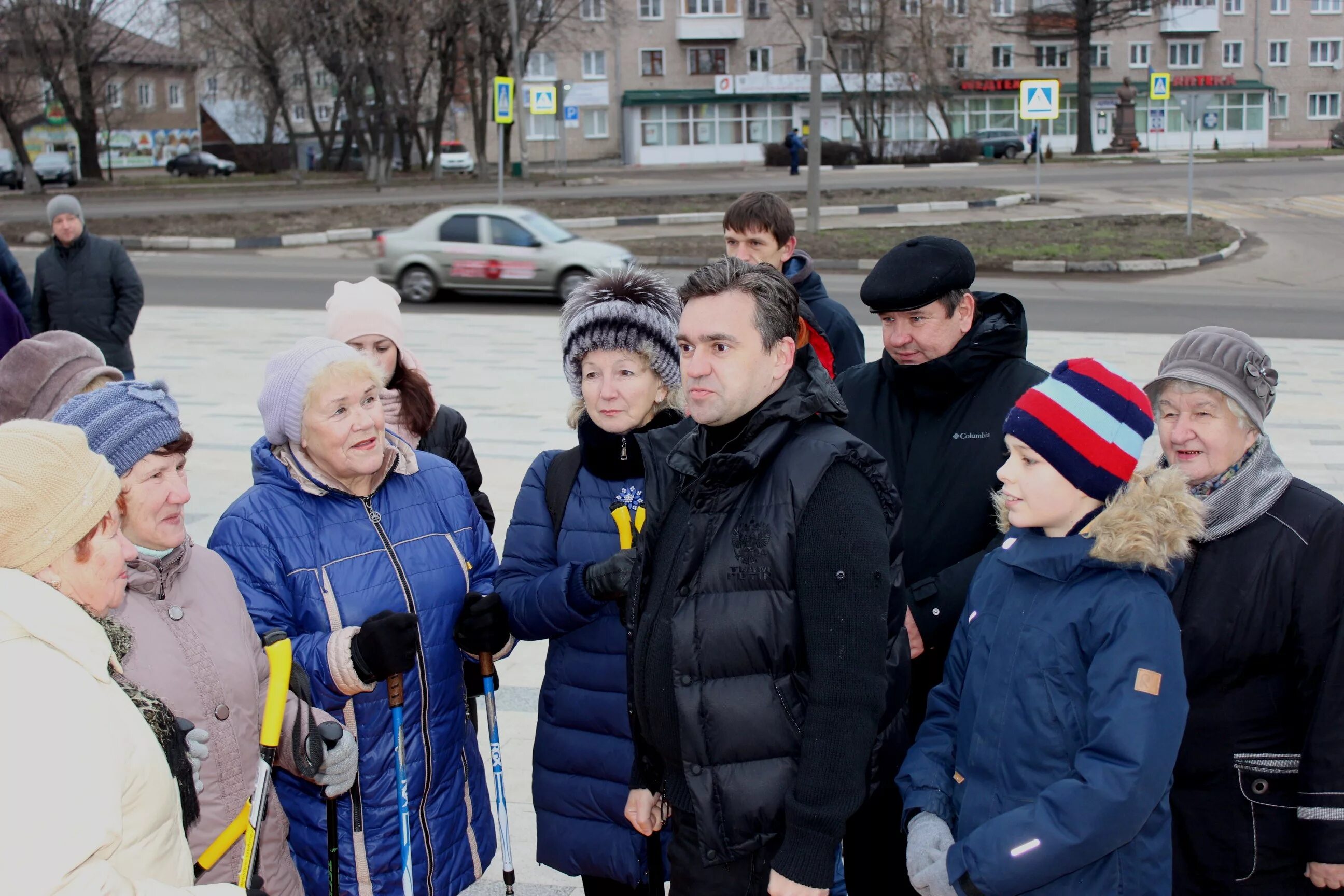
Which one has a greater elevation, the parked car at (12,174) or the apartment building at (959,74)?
the apartment building at (959,74)

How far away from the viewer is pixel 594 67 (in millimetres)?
64688

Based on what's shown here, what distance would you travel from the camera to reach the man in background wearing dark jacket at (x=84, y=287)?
886cm

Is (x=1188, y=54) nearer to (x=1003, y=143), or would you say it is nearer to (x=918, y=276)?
(x=1003, y=143)

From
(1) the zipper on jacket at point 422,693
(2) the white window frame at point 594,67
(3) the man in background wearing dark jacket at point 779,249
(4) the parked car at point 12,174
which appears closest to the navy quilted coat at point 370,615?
(1) the zipper on jacket at point 422,693

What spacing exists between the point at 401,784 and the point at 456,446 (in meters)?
1.70

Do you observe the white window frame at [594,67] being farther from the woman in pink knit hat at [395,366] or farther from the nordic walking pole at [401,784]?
the nordic walking pole at [401,784]

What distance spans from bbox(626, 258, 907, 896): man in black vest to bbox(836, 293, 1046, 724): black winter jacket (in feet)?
2.50

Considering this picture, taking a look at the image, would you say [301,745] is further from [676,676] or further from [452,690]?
[676,676]

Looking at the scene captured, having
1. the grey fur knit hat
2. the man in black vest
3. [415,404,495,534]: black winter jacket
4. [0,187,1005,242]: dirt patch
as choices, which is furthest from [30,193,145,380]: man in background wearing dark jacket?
[0,187,1005,242]: dirt patch

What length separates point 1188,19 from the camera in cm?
6588

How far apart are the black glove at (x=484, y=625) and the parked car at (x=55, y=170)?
2153 inches

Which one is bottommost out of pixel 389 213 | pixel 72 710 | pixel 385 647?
pixel 385 647

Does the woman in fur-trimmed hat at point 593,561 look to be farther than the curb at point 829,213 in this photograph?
No

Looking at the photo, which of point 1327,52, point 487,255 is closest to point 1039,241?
point 487,255
